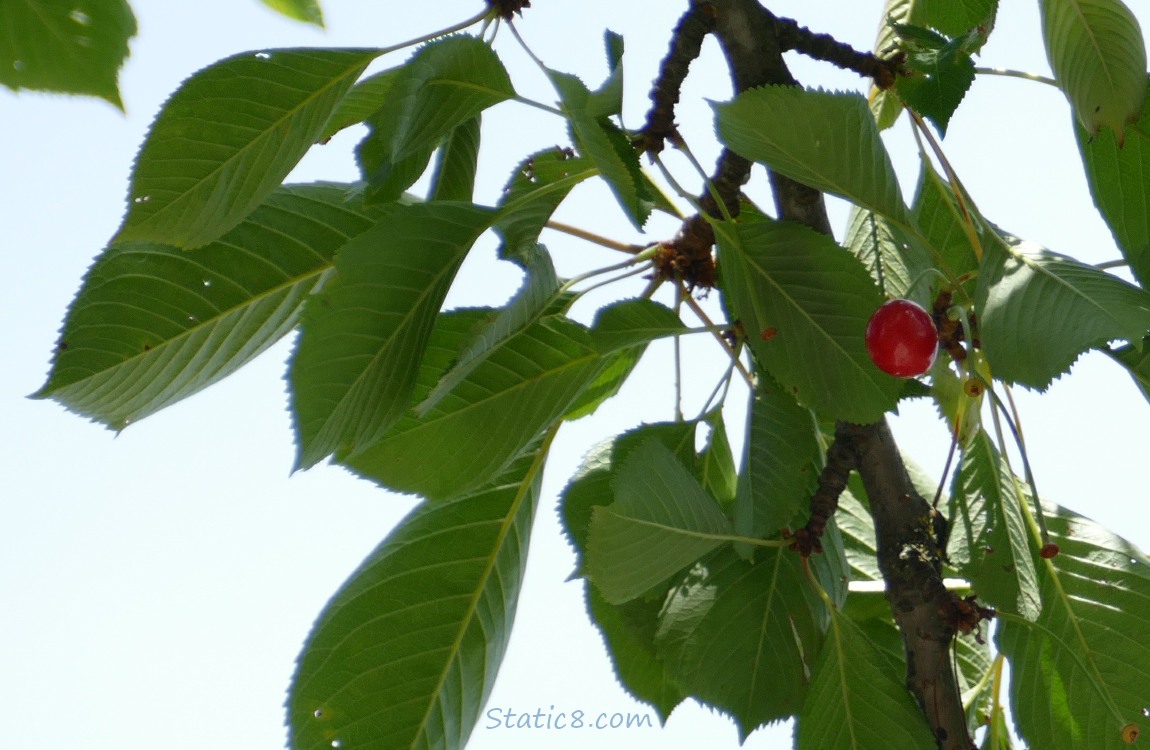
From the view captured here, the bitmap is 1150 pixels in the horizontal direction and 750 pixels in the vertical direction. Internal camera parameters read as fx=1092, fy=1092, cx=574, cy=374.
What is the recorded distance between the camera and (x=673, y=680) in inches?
34.3

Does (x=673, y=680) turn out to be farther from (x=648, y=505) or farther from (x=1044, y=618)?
(x=1044, y=618)

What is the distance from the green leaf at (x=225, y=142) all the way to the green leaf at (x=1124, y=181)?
1.90 ft

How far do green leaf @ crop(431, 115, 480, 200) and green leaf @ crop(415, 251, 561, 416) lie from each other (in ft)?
0.56

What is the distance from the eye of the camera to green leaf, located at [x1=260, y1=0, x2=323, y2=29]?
0.90 m

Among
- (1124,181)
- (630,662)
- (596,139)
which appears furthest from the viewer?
(630,662)

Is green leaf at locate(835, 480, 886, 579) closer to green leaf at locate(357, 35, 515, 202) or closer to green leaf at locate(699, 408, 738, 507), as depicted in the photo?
green leaf at locate(699, 408, 738, 507)

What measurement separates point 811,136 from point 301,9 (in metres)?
0.46

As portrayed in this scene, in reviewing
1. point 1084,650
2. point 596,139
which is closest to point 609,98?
point 596,139

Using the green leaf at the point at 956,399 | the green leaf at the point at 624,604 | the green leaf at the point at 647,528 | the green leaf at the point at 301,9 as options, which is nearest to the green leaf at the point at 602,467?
the green leaf at the point at 624,604

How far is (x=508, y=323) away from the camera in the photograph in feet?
2.26

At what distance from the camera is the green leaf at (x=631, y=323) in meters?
0.82

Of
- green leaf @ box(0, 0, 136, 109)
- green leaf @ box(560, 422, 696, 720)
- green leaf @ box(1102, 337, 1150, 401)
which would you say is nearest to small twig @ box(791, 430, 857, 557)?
green leaf @ box(560, 422, 696, 720)

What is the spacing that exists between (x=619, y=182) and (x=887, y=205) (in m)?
0.23

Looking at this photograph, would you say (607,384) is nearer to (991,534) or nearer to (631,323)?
(631,323)
